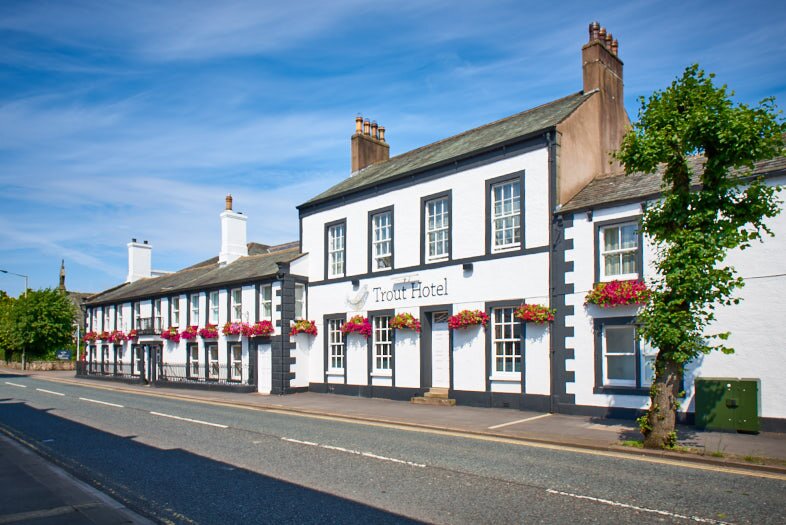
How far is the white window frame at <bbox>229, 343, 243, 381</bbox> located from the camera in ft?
92.1

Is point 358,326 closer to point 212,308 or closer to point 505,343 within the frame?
point 505,343

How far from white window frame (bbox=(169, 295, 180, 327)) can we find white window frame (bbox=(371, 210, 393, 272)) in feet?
49.8

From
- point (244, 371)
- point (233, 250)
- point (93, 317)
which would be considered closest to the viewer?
point (244, 371)

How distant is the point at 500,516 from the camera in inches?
277

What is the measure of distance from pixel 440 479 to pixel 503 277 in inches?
409

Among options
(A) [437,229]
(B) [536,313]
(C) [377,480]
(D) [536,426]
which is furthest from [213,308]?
(C) [377,480]

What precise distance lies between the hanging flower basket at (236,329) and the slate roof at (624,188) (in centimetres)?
1515

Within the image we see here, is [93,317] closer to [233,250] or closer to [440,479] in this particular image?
[233,250]

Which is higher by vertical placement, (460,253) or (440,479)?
(460,253)

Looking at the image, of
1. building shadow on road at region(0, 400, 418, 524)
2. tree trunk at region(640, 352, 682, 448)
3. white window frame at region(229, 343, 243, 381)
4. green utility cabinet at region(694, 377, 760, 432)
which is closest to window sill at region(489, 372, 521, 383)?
green utility cabinet at region(694, 377, 760, 432)

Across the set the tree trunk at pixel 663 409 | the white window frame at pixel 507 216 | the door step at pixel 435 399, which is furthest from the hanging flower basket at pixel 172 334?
the tree trunk at pixel 663 409

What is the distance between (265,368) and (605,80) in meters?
17.1

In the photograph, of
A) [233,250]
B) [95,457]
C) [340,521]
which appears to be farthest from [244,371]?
[340,521]

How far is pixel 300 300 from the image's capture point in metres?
26.2
